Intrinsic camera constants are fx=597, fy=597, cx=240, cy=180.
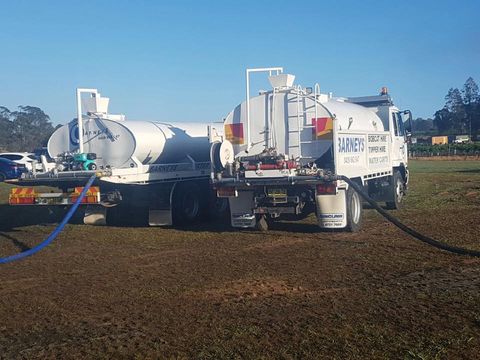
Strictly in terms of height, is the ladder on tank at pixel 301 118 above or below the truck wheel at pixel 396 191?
above

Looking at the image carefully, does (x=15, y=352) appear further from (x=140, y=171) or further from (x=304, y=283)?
(x=140, y=171)

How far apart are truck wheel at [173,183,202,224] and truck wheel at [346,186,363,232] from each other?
4.29 metres

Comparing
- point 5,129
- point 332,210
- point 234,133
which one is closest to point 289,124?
point 234,133

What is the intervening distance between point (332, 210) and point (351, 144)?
1.67 m

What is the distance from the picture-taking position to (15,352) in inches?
224

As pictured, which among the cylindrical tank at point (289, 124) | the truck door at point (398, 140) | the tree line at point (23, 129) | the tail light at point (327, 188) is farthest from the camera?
the tree line at point (23, 129)

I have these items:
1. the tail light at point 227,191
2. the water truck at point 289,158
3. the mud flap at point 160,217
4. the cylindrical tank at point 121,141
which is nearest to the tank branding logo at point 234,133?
the water truck at point 289,158

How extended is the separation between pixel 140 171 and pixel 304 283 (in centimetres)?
640

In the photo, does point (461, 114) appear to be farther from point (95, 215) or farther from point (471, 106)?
point (95, 215)

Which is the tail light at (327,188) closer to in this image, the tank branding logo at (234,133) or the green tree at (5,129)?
the tank branding logo at (234,133)

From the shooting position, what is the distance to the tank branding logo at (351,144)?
40.1 ft

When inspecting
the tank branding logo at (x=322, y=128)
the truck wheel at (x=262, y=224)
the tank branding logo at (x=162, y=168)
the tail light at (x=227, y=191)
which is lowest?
the truck wheel at (x=262, y=224)

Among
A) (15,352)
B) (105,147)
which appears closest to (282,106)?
(105,147)

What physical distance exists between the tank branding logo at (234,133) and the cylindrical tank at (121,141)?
192 cm
